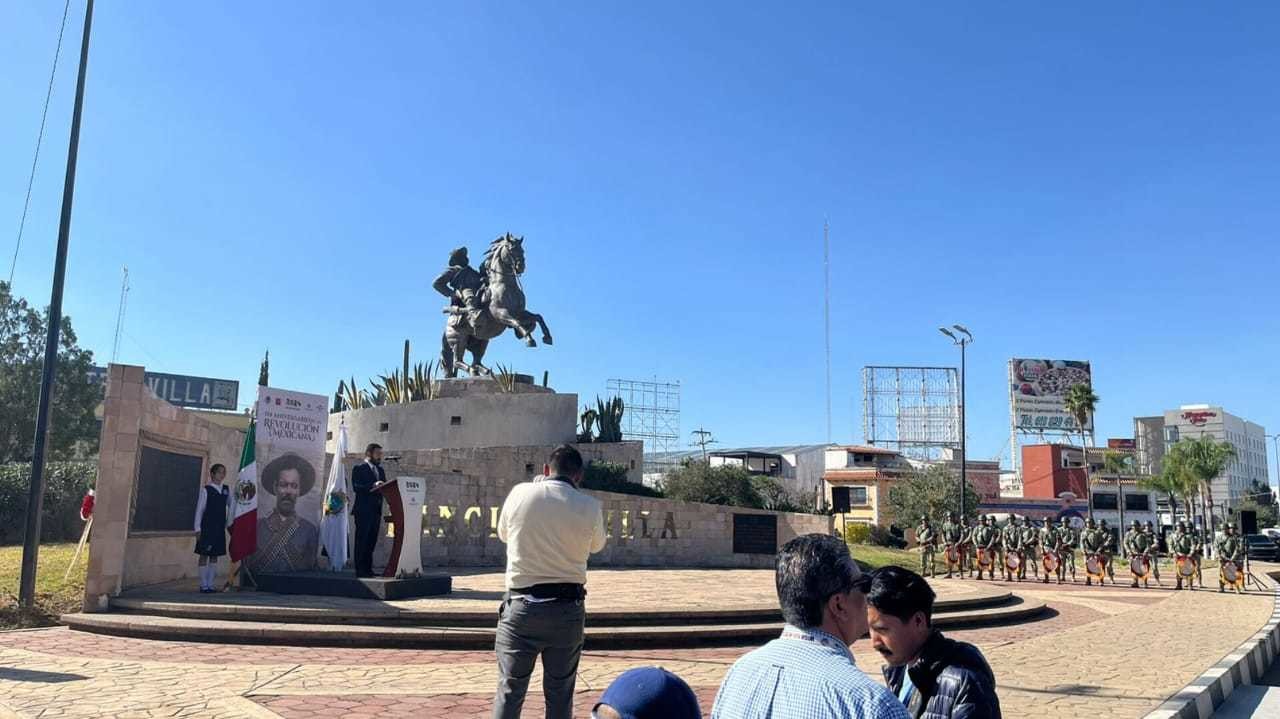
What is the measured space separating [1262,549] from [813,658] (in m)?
44.4

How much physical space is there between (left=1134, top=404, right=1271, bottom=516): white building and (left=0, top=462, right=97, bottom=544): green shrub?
300ft

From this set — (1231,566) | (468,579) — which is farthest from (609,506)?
(1231,566)

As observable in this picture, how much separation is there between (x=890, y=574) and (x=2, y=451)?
4838 centimetres

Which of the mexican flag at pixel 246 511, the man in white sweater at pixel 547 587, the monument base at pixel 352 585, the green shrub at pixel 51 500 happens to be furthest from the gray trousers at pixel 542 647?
the green shrub at pixel 51 500

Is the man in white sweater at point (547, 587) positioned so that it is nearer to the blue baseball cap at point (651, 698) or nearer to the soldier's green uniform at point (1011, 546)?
the blue baseball cap at point (651, 698)

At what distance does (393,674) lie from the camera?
7.12 metres

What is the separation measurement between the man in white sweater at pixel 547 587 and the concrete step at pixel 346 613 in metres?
5.16

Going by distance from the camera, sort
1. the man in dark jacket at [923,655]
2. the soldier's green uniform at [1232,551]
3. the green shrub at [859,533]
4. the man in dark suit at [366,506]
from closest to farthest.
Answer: the man in dark jacket at [923,655] → the man in dark suit at [366,506] → the soldier's green uniform at [1232,551] → the green shrub at [859,533]

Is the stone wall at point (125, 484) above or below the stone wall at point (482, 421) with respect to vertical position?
Answer: below

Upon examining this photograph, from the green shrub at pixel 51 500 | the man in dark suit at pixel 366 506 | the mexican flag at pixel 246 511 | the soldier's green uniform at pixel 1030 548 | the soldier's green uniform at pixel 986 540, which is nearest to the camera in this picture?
the man in dark suit at pixel 366 506

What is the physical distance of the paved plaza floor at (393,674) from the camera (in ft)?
19.2

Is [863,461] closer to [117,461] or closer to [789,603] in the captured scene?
[117,461]

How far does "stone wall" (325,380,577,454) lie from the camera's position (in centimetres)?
2756

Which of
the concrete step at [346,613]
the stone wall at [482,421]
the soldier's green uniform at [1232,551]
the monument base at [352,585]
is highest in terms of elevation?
the stone wall at [482,421]
